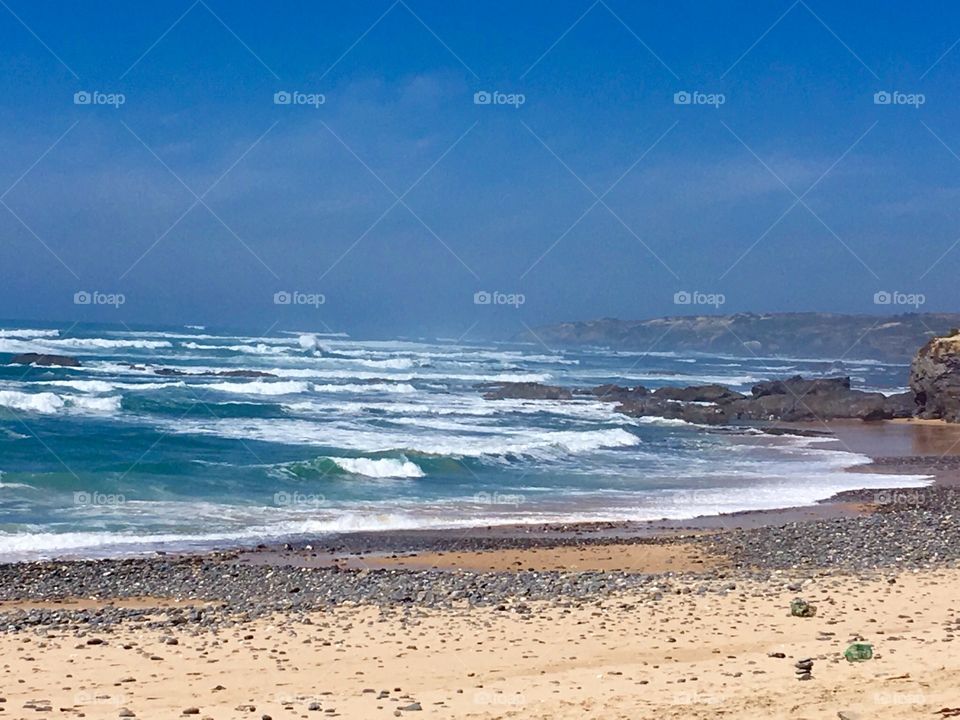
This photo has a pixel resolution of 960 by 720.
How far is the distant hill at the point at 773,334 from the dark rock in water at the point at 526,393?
7704 cm

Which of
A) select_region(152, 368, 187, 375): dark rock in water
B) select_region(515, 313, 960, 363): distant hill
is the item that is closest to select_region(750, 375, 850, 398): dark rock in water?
select_region(152, 368, 187, 375): dark rock in water

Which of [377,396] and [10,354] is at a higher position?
[10,354]

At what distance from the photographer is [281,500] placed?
55.5 ft

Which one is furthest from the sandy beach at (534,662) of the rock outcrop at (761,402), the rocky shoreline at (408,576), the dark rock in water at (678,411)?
the rock outcrop at (761,402)

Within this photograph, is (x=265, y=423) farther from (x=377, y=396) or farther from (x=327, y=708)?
(x=327, y=708)

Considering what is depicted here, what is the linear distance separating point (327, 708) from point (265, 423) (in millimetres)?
23002

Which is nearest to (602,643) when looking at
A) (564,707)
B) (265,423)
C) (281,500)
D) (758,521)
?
(564,707)

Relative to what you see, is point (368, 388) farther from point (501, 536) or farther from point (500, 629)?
point (500, 629)

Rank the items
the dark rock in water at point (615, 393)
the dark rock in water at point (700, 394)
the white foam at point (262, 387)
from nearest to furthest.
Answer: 1. the white foam at point (262, 387)
2. the dark rock in water at point (700, 394)
3. the dark rock in water at point (615, 393)

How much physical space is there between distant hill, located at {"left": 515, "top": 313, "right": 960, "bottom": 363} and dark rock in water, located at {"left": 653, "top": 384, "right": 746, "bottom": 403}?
248 feet

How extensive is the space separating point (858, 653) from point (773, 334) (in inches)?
5162

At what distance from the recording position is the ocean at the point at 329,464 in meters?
15.2

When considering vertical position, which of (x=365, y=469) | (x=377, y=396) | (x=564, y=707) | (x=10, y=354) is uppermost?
(x=10, y=354)

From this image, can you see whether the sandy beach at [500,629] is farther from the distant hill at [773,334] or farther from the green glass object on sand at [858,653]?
the distant hill at [773,334]
